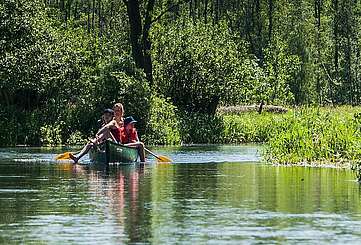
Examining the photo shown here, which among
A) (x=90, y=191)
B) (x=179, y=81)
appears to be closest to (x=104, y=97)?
(x=179, y=81)

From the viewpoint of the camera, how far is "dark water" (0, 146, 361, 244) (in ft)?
53.3

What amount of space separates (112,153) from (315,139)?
627cm

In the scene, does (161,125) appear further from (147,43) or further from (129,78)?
(147,43)

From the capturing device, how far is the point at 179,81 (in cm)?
5866

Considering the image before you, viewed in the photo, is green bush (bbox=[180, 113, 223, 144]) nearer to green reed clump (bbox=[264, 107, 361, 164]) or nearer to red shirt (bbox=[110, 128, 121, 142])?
red shirt (bbox=[110, 128, 121, 142])

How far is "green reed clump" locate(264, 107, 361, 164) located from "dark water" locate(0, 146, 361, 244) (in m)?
1.41

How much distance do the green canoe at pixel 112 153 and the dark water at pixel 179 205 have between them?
58.1 inches

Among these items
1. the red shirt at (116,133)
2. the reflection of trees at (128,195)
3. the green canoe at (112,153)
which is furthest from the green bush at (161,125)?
the reflection of trees at (128,195)

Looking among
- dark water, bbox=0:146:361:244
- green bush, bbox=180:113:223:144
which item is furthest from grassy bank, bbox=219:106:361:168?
green bush, bbox=180:113:223:144

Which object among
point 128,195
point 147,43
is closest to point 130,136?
point 128,195

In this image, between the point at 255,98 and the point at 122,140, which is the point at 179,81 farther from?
the point at 122,140

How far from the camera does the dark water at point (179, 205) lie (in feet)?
53.3

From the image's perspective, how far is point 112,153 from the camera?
34844 millimetres

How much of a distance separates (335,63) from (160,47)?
125ft
